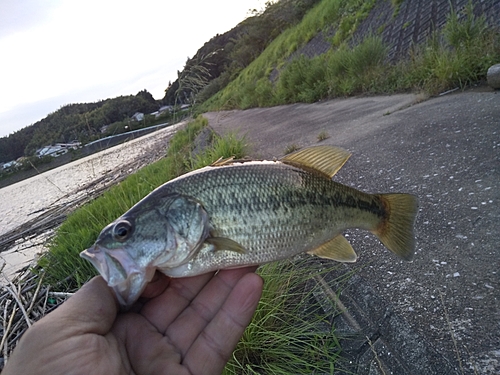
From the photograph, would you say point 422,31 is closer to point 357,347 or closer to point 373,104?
point 373,104

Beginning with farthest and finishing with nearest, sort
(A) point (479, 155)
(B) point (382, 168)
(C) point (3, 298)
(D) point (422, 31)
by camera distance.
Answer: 1. (D) point (422, 31)
2. (C) point (3, 298)
3. (B) point (382, 168)
4. (A) point (479, 155)

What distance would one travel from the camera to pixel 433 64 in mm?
6938

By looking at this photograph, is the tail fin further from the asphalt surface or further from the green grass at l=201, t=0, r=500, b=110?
the green grass at l=201, t=0, r=500, b=110

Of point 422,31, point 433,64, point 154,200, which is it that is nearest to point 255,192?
point 154,200

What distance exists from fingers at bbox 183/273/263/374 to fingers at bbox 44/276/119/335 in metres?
0.53

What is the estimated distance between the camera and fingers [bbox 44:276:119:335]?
177cm

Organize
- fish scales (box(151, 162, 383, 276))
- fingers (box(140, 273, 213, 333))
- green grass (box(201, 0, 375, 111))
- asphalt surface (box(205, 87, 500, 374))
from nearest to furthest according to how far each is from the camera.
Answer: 1. asphalt surface (box(205, 87, 500, 374))
2. fish scales (box(151, 162, 383, 276))
3. fingers (box(140, 273, 213, 333))
4. green grass (box(201, 0, 375, 111))

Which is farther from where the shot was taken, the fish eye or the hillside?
the hillside

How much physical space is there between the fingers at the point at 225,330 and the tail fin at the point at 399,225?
3.03ft

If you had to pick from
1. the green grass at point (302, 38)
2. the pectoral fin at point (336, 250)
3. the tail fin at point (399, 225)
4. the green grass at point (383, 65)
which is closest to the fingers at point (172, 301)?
the pectoral fin at point (336, 250)

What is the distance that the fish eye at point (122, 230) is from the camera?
192 cm

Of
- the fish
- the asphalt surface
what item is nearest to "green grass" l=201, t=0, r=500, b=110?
the asphalt surface

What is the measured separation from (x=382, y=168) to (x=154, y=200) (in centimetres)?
305

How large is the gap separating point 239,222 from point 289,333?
866 millimetres
